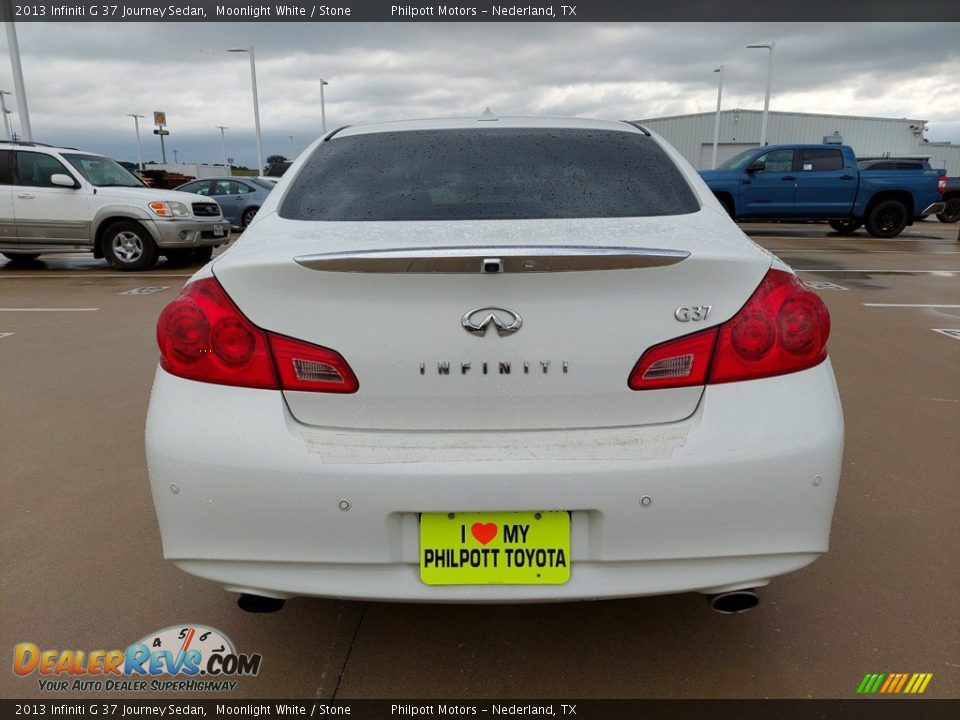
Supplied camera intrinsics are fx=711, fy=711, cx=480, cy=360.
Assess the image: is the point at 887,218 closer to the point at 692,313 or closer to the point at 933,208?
the point at 933,208

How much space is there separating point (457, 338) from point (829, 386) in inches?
37.5

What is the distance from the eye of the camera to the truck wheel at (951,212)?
65.7 ft

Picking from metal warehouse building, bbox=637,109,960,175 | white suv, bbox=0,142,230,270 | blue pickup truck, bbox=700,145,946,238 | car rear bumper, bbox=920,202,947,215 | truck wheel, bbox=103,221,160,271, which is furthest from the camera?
metal warehouse building, bbox=637,109,960,175

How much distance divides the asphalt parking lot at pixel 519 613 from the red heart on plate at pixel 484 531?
0.57 meters

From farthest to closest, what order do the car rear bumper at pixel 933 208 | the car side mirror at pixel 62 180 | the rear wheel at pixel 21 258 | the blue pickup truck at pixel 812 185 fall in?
1. the car rear bumper at pixel 933 208
2. the blue pickup truck at pixel 812 185
3. the rear wheel at pixel 21 258
4. the car side mirror at pixel 62 180

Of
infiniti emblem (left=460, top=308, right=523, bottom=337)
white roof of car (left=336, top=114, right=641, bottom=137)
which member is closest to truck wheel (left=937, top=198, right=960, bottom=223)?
white roof of car (left=336, top=114, right=641, bottom=137)

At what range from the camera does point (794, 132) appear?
43.9 meters

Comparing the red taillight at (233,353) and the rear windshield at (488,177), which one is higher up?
the rear windshield at (488,177)

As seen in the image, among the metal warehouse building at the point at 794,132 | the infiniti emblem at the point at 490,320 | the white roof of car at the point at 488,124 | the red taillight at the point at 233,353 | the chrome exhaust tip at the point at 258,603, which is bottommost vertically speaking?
the chrome exhaust tip at the point at 258,603

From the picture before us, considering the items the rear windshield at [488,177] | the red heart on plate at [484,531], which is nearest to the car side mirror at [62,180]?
the rear windshield at [488,177]

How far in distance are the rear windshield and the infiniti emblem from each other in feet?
1.57

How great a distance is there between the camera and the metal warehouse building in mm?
42000

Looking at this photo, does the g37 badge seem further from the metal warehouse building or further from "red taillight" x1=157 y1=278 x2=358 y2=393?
the metal warehouse building

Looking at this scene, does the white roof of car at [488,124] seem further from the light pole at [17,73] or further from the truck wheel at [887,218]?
the light pole at [17,73]
